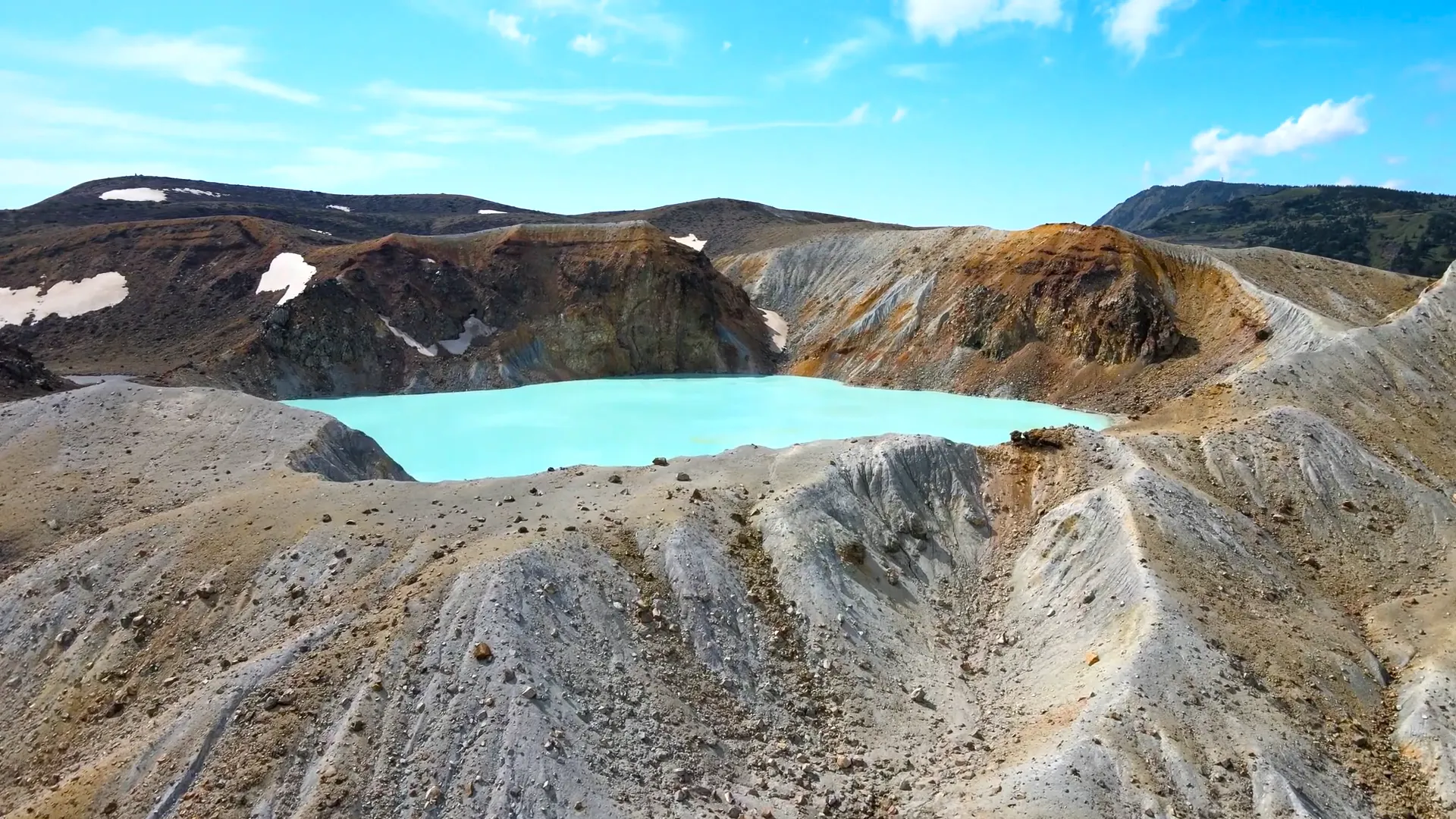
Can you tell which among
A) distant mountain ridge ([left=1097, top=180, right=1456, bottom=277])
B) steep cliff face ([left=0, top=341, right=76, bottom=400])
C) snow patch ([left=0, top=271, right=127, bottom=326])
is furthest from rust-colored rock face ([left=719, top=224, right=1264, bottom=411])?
distant mountain ridge ([left=1097, top=180, right=1456, bottom=277])

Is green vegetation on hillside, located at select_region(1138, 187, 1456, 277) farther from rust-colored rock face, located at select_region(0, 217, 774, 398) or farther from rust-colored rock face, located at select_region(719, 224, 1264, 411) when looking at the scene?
rust-colored rock face, located at select_region(0, 217, 774, 398)

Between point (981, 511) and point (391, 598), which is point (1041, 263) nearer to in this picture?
point (981, 511)

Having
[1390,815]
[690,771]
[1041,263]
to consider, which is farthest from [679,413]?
[1390,815]

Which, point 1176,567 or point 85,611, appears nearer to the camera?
point 85,611

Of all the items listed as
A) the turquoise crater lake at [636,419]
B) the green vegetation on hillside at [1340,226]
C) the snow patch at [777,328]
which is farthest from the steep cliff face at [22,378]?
the green vegetation on hillside at [1340,226]

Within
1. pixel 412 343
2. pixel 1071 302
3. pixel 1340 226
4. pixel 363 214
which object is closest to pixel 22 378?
pixel 412 343

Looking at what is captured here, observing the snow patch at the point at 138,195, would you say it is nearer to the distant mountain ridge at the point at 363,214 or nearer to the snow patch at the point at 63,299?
the distant mountain ridge at the point at 363,214
